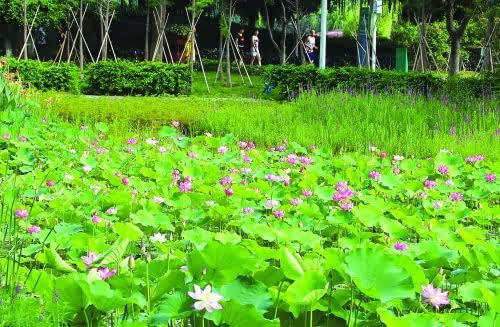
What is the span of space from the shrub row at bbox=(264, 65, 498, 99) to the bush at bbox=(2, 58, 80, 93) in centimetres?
401

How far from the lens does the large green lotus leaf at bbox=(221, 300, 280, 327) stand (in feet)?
4.33

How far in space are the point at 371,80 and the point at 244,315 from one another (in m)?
11.6

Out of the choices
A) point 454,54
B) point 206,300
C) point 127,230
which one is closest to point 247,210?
point 127,230

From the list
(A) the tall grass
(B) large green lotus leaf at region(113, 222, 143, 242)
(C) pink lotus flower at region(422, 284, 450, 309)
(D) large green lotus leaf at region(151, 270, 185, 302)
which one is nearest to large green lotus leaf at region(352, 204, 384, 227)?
(B) large green lotus leaf at region(113, 222, 143, 242)

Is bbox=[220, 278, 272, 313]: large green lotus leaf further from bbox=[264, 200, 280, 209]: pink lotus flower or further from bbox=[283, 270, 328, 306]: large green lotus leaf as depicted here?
bbox=[264, 200, 280, 209]: pink lotus flower

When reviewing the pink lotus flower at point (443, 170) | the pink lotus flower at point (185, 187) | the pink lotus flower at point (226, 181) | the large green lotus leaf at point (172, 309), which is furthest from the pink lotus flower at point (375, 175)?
the large green lotus leaf at point (172, 309)

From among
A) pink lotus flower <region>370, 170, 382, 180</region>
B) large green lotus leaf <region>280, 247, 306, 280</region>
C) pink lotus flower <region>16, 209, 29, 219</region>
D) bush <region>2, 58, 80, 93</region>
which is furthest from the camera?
bush <region>2, 58, 80, 93</region>

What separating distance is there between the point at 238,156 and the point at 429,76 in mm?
8429

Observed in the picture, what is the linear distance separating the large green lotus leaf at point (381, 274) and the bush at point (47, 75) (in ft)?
41.6

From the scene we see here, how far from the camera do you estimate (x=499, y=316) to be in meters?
1.41

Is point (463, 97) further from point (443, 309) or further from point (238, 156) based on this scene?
point (443, 309)

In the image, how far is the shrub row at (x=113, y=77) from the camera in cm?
1350

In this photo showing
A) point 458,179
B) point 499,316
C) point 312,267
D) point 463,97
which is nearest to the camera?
point 499,316

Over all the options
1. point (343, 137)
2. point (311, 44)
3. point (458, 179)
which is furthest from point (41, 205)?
point (311, 44)
